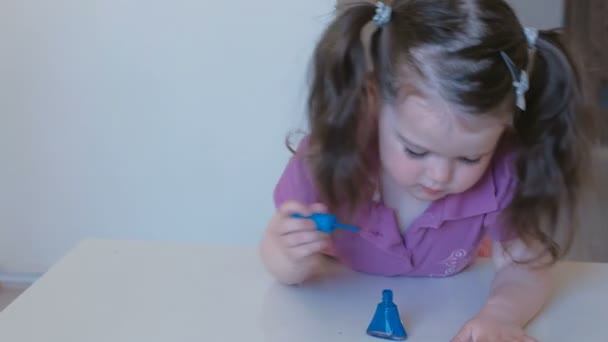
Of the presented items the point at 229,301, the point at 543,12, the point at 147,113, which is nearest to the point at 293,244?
the point at 229,301

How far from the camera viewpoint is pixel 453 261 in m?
0.87

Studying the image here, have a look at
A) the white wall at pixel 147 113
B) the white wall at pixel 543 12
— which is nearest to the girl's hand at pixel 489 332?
the white wall at pixel 147 113

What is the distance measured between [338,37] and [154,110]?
0.80m

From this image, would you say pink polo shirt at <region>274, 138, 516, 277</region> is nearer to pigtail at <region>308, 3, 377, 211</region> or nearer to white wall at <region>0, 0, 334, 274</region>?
pigtail at <region>308, 3, 377, 211</region>

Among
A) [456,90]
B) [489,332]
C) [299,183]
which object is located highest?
[456,90]

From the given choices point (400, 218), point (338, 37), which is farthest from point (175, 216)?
point (338, 37)

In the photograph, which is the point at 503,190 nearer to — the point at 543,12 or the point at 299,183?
Answer: the point at 299,183

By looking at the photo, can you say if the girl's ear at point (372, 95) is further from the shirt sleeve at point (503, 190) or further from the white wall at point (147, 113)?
the white wall at point (147, 113)

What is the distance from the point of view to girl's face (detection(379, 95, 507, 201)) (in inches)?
27.3

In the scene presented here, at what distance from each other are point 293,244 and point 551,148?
0.91 ft

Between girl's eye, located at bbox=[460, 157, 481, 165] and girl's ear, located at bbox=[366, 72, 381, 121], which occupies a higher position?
girl's ear, located at bbox=[366, 72, 381, 121]

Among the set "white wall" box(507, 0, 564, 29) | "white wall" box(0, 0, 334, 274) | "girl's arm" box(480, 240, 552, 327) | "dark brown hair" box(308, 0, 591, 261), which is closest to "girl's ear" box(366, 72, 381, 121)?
"dark brown hair" box(308, 0, 591, 261)

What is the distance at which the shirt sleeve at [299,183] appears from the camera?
2.74 ft

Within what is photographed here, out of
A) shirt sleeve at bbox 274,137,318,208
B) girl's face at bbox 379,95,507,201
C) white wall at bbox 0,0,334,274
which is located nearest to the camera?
girl's face at bbox 379,95,507,201
